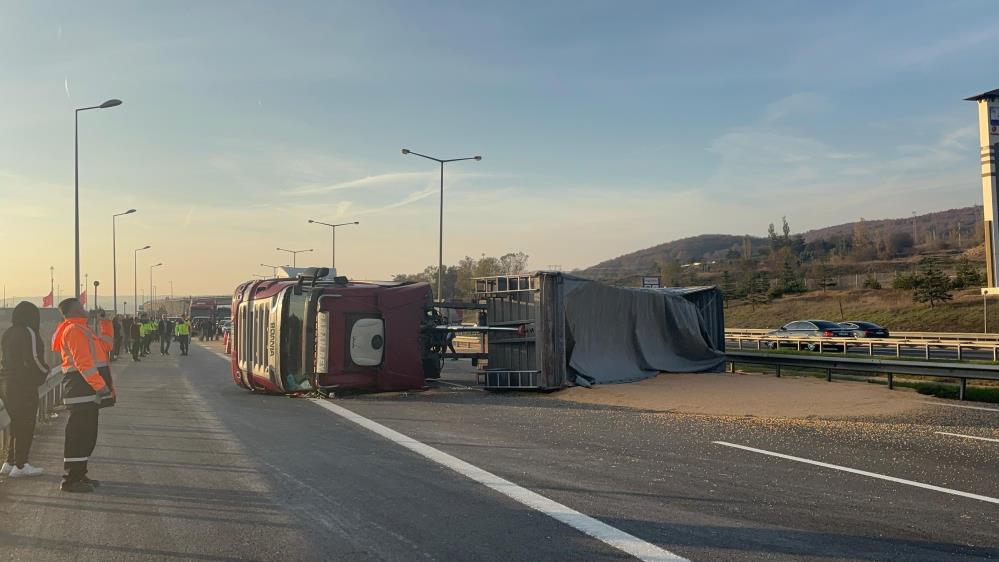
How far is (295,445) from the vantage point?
945 centimetres

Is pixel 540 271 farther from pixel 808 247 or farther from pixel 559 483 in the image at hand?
pixel 808 247

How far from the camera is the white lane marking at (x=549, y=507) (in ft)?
16.6

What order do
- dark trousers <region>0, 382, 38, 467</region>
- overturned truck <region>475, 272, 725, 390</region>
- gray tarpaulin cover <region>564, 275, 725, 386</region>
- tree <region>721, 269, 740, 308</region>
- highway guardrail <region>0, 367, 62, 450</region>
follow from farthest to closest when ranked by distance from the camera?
tree <region>721, 269, 740, 308</region>
gray tarpaulin cover <region>564, 275, 725, 386</region>
overturned truck <region>475, 272, 725, 390</region>
highway guardrail <region>0, 367, 62, 450</region>
dark trousers <region>0, 382, 38, 467</region>

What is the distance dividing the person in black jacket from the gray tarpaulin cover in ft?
34.2

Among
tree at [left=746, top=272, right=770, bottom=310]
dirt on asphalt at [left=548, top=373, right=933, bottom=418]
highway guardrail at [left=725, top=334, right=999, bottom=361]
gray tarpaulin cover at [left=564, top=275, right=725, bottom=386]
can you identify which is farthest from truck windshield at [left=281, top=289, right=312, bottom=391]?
tree at [left=746, top=272, right=770, bottom=310]

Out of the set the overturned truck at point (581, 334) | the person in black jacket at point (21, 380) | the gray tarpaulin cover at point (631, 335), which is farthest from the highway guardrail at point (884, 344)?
the person in black jacket at point (21, 380)

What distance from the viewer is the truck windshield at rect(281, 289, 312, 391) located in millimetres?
15422

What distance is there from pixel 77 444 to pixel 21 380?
105cm

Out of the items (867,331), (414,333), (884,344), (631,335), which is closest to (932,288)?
(867,331)

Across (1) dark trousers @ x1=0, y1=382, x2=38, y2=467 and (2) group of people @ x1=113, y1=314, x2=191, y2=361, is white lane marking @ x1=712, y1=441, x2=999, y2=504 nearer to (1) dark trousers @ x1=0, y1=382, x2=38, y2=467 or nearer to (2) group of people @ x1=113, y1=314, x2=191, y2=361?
(1) dark trousers @ x1=0, y1=382, x2=38, y2=467

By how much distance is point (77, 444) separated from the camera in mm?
7172

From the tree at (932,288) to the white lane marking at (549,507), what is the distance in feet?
155

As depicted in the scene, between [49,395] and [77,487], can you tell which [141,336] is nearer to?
[49,395]

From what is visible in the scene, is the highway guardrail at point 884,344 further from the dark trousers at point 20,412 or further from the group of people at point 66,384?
the dark trousers at point 20,412
